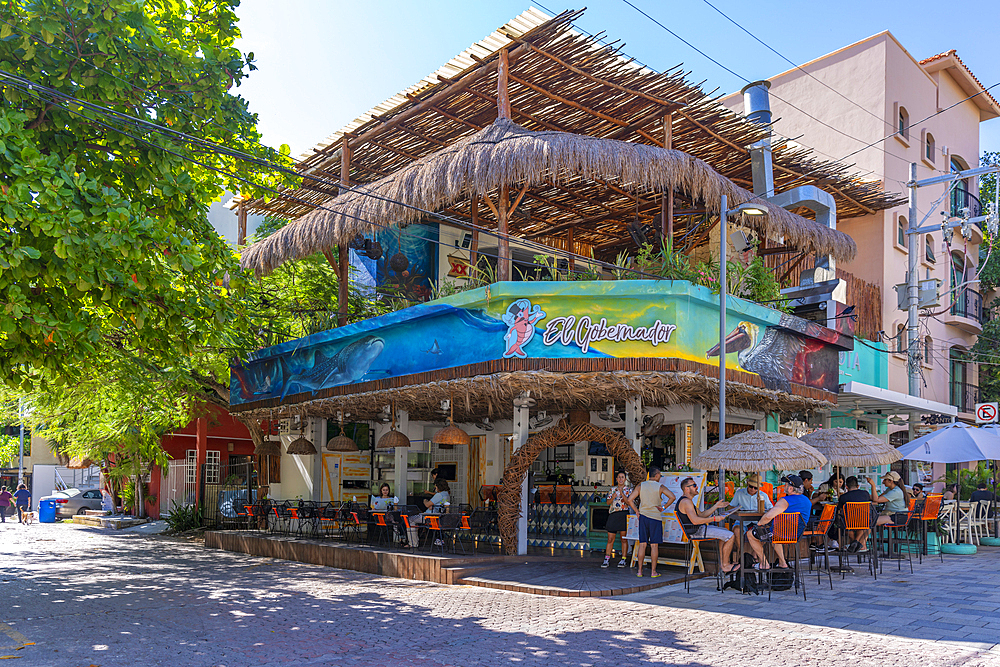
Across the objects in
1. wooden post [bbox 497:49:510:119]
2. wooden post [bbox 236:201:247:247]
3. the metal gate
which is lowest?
the metal gate

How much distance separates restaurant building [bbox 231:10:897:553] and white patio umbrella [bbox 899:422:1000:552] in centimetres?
199

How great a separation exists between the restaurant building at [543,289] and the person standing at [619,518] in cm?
75

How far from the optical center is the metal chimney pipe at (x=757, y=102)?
1928 centimetres

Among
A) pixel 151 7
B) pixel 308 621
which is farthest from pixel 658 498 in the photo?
pixel 151 7

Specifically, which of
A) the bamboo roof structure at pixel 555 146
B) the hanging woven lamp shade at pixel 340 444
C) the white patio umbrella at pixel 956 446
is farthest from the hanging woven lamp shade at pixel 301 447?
the white patio umbrella at pixel 956 446

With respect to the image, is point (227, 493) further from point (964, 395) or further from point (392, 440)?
point (964, 395)

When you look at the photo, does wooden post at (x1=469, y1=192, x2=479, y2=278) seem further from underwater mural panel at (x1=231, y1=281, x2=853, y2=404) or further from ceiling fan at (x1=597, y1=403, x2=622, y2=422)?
ceiling fan at (x1=597, y1=403, x2=622, y2=422)

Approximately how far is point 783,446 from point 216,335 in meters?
8.22

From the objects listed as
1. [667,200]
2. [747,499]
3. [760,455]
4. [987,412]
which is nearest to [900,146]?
[987,412]

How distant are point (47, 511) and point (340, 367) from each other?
19.1 m

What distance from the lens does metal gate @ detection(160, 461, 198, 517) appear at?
25219 millimetres

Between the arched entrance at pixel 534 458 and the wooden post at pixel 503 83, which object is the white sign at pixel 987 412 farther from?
the wooden post at pixel 503 83

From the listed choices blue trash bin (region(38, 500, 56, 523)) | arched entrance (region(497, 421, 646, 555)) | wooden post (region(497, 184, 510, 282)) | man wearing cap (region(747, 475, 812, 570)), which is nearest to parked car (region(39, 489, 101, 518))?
blue trash bin (region(38, 500, 56, 523))

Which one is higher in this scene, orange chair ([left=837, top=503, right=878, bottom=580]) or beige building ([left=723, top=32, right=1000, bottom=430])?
beige building ([left=723, top=32, right=1000, bottom=430])
